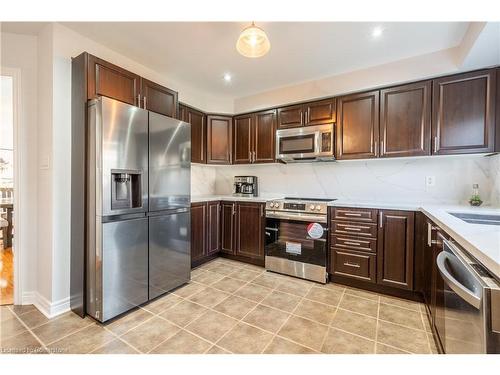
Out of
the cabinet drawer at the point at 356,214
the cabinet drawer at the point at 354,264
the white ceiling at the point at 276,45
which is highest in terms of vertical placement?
the white ceiling at the point at 276,45

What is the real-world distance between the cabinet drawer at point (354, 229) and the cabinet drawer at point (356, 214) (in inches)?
2.1

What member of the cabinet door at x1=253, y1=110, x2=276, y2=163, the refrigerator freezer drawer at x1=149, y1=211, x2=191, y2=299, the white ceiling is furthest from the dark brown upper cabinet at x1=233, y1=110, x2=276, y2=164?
the refrigerator freezer drawer at x1=149, y1=211, x2=191, y2=299

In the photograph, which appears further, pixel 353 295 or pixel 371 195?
pixel 371 195

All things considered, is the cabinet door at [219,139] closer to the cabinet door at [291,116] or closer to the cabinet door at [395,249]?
the cabinet door at [291,116]

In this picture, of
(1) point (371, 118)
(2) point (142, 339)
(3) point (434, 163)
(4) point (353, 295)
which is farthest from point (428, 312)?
(2) point (142, 339)

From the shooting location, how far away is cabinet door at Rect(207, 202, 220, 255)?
321 cm

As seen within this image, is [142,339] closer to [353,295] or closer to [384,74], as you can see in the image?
[353,295]

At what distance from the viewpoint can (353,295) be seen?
2.39 meters

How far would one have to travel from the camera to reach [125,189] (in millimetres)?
2021

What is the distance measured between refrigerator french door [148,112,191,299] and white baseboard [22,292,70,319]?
0.70m

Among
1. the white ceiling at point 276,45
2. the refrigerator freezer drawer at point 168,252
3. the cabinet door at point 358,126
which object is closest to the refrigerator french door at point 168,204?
the refrigerator freezer drawer at point 168,252

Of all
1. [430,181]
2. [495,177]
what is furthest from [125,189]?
[495,177]

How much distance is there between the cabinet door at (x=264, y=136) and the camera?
3.34 metres

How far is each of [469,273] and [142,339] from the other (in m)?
2.00
